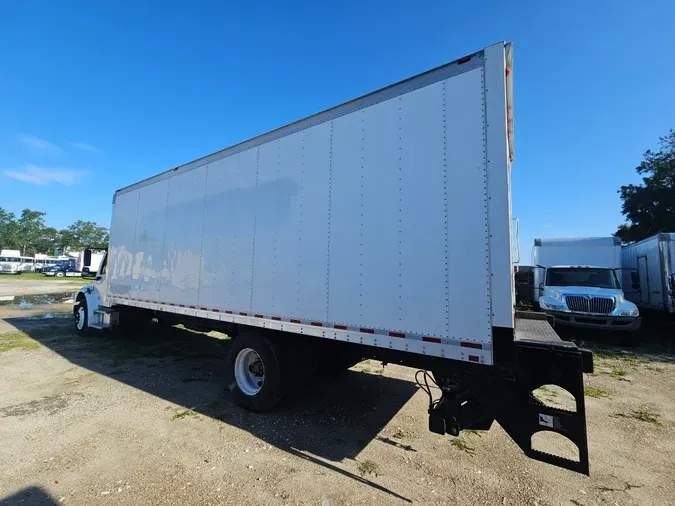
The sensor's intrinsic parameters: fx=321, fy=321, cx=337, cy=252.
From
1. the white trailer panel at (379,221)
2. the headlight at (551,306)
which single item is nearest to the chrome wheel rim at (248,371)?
the white trailer panel at (379,221)

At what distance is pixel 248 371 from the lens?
17.3ft

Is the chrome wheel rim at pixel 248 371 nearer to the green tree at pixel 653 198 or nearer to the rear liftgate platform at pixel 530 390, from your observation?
the rear liftgate platform at pixel 530 390

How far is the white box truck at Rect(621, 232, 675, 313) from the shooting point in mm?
10602

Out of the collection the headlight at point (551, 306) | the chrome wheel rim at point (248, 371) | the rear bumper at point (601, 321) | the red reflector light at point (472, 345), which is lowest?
the chrome wheel rim at point (248, 371)

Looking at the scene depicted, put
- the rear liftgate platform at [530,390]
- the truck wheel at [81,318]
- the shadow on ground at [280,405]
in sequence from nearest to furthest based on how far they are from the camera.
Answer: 1. the rear liftgate platform at [530,390]
2. the shadow on ground at [280,405]
3. the truck wheel at [81,318]

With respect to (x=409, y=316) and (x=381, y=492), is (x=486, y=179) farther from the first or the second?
(x=381, y=492)

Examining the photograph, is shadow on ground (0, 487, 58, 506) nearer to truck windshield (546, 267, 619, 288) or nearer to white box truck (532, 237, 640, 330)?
white box truck (532, 237, 640, 330)

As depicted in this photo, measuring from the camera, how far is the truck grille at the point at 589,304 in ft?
31.1

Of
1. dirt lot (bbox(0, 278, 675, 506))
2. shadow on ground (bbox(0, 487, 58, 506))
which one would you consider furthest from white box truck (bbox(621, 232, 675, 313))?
shadow on ground (bbox(0, 487, 58, 506))

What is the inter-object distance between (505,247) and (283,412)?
12.8ft

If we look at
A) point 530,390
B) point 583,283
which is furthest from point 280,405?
point 583,283

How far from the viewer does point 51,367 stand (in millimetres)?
6898

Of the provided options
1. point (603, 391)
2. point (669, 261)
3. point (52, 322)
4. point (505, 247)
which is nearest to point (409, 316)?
point (505, 247)

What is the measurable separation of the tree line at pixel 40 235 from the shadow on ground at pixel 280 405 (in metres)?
99.6
